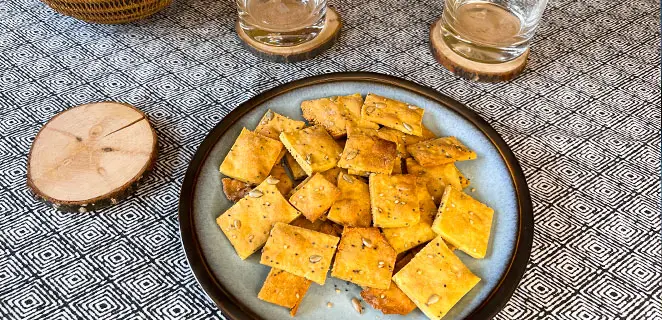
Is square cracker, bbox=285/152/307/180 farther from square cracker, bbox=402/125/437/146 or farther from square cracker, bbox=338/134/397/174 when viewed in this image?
square cracker, bbox=402/125/437/146

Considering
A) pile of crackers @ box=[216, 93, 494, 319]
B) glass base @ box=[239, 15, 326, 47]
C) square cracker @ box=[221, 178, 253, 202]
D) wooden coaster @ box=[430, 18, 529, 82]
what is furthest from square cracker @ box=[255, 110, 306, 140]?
wooden coaster @ box=[430, 18, 529, 82]

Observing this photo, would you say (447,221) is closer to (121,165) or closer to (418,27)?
(121,165)

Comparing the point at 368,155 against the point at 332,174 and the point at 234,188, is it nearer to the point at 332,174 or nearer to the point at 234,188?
the point at 332,174

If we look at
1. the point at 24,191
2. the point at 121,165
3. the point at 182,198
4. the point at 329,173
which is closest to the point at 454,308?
the point at 329,173

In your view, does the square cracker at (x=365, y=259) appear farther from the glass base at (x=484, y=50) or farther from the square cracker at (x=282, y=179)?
the glass base at (x=484, y=50)

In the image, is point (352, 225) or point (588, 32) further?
point (588, 32)

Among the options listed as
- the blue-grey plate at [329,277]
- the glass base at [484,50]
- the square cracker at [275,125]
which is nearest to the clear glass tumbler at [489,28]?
the glass base at [484,50]
